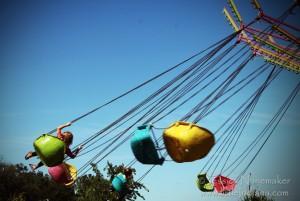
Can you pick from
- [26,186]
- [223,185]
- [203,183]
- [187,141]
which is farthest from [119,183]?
[26,186]

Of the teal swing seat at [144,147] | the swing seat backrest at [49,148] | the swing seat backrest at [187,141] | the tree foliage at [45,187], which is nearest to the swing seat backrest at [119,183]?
the swing seat backrest at [49,148]

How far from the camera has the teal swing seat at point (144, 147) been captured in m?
6.55

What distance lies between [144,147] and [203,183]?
4.76 metres

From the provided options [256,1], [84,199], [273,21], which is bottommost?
[84,199]

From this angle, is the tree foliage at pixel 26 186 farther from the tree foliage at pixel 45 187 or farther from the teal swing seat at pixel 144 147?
the teal swing seat at pixel 144 147

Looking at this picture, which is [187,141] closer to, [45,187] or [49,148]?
[49,148]

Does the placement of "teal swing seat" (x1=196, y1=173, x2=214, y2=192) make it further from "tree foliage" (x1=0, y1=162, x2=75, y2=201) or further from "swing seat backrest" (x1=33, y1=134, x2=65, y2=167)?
"tree foliage" (x1=0, y1=162, x2=75, y2=201)

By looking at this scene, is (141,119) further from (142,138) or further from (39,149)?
(39,149)

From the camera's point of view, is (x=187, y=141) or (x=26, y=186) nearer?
(x=187, y=141)

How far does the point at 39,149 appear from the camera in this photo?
7258mm

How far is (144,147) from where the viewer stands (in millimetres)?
6605

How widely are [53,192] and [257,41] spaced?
125ft

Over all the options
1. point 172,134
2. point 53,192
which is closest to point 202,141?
point 172,134

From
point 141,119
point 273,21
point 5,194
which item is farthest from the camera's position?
point 5,194
